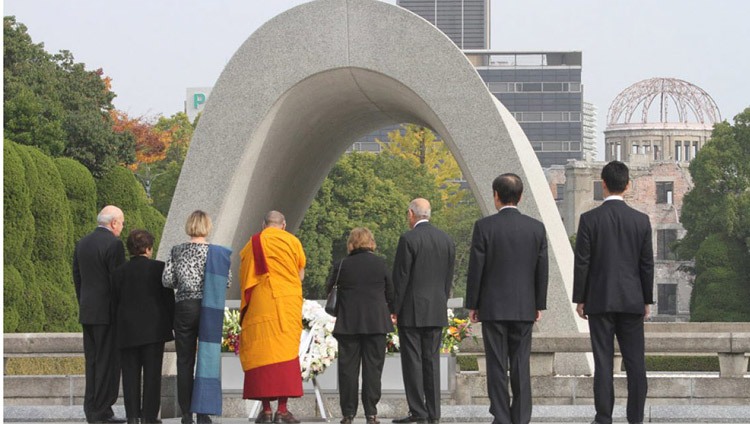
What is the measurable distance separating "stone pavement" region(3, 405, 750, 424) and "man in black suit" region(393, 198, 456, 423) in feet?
3.01

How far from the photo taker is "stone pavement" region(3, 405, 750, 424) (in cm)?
1184

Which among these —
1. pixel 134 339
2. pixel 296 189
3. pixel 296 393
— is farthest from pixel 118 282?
pixel 296 189

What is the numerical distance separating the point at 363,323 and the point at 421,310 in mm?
477

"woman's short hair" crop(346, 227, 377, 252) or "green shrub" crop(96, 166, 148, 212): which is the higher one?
"green shrub" crop(96, 166, 148, 212)

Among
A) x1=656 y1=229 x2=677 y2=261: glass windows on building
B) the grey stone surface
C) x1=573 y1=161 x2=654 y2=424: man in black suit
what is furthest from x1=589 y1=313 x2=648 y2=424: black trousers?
x1=656 y1=229 x2=677 y2=261: glass windows on building

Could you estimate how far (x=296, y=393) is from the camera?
10914 mm

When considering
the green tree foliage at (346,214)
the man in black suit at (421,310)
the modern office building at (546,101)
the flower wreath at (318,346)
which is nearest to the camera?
the man in black suit at (421,310)

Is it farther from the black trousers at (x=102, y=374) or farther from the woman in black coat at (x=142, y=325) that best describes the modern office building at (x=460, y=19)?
the woman in black coat at (x=142, y=325)

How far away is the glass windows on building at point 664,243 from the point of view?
308 ft

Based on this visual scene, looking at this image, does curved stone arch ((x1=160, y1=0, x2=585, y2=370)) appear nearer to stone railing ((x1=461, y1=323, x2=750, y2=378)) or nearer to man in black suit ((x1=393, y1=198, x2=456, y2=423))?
stone railing ((x1=461, y1=323, x2=750, y2=378))

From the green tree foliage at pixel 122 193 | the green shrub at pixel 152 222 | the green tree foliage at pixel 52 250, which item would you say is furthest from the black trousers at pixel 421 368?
the green shrub at pixel 152 222

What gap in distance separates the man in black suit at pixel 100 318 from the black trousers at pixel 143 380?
310mm

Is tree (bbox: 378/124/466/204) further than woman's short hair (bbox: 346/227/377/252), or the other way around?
tree (bbox: 378/124/466/204)

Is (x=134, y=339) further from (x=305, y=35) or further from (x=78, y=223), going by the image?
(x=78, y=223)
